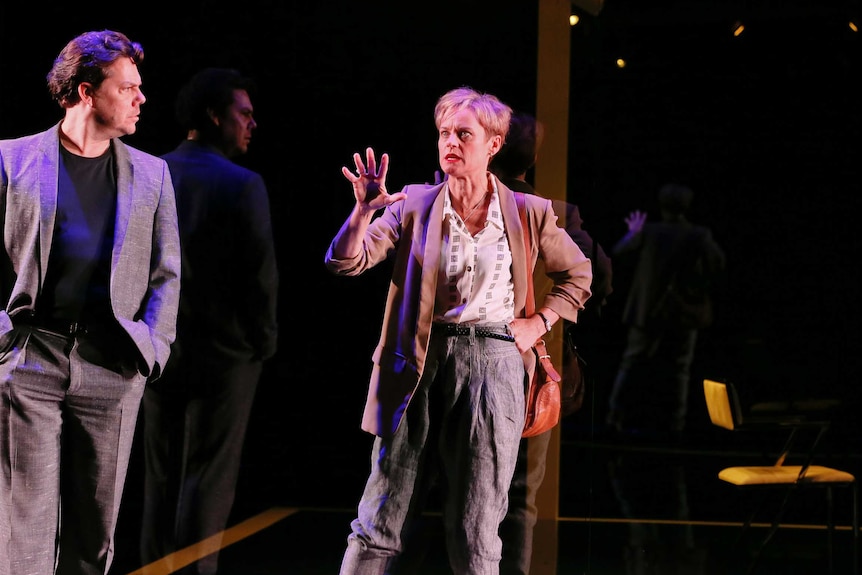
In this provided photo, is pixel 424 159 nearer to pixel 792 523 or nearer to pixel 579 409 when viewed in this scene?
pixel 579 409

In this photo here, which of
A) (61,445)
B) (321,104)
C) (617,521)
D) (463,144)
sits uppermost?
(321,104)

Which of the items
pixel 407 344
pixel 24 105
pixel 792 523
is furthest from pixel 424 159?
pixel 792 523

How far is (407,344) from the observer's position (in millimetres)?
3352

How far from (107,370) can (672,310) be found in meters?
6.68

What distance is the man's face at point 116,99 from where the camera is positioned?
11.0 ft

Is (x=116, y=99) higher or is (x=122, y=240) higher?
(x=116, y=99)

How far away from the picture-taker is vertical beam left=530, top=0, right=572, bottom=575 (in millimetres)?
3879

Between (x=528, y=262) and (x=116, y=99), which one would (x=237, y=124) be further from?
(x=528, y=262)

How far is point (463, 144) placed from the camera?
3.39m

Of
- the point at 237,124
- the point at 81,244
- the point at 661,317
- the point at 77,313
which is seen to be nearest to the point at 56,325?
the point at 77,313

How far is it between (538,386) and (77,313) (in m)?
1.49

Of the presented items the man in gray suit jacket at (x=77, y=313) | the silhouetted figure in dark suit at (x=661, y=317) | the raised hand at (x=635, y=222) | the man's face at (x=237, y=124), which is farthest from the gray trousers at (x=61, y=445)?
the raised hand at (x=635, y=222)

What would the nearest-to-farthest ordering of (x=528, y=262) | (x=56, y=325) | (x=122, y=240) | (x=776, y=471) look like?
(x=56, y=325) < (x=122, y=240) < (x=528, y=262) < (x=776, y=471)

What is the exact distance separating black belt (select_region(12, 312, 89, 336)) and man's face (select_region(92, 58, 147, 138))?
641 millimetres
